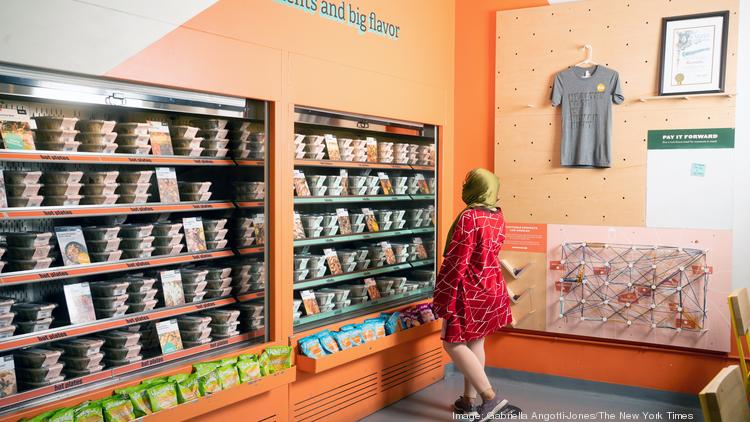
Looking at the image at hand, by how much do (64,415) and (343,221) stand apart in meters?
2.56

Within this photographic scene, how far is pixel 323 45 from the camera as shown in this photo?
15.2ft

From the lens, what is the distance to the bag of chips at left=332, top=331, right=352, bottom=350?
4.70m

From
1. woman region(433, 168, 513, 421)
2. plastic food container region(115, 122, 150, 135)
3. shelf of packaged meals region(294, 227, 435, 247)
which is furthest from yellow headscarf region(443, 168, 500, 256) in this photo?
plastic food container region(115, 122, 150, 135)

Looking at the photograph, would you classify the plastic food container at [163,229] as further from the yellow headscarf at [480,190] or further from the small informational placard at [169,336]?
the yellow headscarf at [480,190]

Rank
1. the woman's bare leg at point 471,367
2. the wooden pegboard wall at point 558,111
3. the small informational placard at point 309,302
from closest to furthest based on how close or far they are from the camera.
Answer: the small informational placard at point 309,302 → the woman's bare leg at point 471,367 → the wooden pegboard wall at point 558,111

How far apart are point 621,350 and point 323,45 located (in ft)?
11.5

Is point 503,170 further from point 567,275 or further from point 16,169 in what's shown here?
point 16,169

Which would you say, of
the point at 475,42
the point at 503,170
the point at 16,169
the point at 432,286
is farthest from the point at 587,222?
the point at 16,169

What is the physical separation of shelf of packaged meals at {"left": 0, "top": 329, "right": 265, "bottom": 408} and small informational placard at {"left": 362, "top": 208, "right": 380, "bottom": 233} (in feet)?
4.68

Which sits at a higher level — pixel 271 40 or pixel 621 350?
pixel 271 40

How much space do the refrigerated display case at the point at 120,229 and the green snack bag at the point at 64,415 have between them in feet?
0.46

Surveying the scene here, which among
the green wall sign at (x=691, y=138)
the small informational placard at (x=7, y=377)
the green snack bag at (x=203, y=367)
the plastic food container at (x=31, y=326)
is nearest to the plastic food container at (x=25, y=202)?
the plastic food container at (x=31, y=326)

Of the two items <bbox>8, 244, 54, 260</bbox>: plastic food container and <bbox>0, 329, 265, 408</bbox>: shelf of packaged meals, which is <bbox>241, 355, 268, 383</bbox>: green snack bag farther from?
<bbox>8, 244, 54, 260</bbox>: plastic food container

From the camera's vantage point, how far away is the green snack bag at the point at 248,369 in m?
3.89
